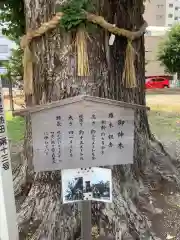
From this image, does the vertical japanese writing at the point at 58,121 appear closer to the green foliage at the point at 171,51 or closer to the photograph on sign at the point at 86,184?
the photograph on sign at the point at 86,184

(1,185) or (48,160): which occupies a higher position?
(48,160)

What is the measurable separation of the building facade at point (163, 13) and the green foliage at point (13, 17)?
41.2 m

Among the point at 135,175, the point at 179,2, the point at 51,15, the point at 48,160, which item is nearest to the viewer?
the point at 48,160

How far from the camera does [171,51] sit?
2450 centimetres

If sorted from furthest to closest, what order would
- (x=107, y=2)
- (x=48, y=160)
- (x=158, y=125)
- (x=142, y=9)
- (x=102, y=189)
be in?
(x=158, y=125) < (x=142, y=9) < (x=107, y=2) < (x=102, y=189) < (x=48, y=160)

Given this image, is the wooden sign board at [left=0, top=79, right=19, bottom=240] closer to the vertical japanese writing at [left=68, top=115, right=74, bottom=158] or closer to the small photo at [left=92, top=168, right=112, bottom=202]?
the vertical japanese writing at [left=68, top=115, right=74, bottom=158]

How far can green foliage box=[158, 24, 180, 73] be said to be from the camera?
24312 millimetres

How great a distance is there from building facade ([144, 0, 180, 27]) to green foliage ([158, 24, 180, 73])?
19.8 meters

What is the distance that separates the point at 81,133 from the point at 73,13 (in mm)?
915

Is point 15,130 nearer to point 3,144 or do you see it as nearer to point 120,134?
point 3,144

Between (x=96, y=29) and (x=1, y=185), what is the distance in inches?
56.4

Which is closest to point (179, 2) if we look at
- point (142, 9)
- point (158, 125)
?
point (158, 125)

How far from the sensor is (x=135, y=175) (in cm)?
405

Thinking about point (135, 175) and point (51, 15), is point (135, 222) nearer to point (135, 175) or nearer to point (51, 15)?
point (135, 175)
